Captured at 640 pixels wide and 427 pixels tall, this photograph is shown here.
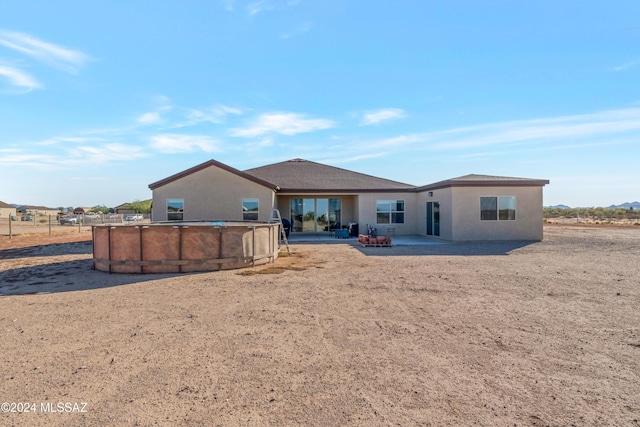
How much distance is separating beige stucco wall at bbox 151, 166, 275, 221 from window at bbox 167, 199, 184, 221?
158 millimetres

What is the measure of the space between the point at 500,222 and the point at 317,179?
10.6 metres

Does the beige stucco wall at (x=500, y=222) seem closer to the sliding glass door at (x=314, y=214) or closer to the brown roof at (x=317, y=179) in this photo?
the brown roof at (x=317, y=179)

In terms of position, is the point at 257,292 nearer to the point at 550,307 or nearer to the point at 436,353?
the point at 436,353

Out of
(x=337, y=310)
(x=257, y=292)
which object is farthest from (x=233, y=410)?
(x=257, y=292)

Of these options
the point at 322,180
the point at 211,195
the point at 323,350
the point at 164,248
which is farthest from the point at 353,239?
the point at 323,350

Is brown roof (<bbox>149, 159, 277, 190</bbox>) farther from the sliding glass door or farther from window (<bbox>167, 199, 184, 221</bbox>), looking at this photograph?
the sliding glass door

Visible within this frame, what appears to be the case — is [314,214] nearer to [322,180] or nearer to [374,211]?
[322,180]

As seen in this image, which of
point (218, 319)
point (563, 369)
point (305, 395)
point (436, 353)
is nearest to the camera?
point (305, 395)

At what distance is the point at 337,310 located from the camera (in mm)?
6238

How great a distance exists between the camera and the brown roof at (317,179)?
66.8 ft

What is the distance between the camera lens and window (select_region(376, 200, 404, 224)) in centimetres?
2073

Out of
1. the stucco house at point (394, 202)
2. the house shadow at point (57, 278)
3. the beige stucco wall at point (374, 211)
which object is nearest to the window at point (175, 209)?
the stucco house at point (394, 202)

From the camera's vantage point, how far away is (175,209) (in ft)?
60.0

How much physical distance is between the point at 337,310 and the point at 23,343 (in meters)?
4.46
